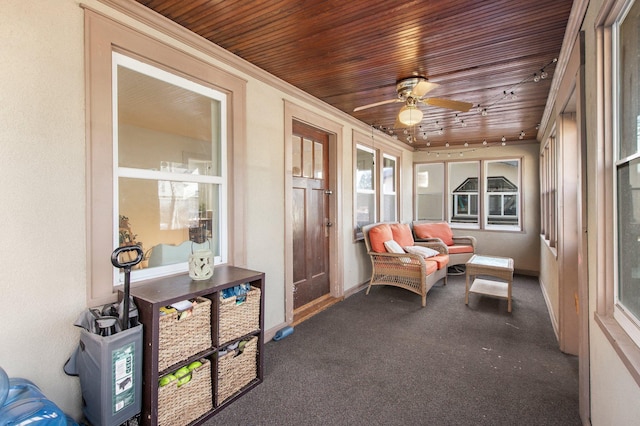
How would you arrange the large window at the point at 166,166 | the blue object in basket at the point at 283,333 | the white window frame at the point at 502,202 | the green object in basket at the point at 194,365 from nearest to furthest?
1. the green object in basket at the point at 194,365
2. the large window at the point at 166,166
3. the blue object in basket at the point at 283,333
4. the white window frame at the point at 502,202

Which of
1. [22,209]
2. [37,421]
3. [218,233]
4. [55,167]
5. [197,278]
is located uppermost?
[55,167]

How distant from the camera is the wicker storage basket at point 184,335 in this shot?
1.72 meters

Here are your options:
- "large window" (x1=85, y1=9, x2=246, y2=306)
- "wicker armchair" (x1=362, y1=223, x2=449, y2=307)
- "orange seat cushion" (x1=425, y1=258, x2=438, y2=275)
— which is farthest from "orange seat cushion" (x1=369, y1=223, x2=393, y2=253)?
"large window" (x1=85, y1=9, x2=246, y2=306)

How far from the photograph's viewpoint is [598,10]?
4.96 ft

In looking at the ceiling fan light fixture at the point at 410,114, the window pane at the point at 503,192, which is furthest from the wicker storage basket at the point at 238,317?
the window pane at the point at 503,192

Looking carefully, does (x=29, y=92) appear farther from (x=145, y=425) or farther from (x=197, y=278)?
(x=145, y=425)

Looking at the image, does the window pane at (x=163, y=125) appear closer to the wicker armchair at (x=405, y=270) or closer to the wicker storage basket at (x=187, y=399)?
the wicker storage basket at (x=187, y=399)

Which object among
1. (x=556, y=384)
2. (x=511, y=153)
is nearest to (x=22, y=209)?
(x=556, y=384)

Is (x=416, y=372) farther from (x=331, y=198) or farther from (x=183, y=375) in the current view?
(x=331, y=198)

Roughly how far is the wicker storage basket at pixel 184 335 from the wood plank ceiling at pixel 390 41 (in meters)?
1.89

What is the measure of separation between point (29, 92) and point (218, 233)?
1.44 metres

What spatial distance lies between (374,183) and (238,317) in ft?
12.1

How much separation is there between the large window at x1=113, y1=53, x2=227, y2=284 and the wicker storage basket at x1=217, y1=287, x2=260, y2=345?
51 cm

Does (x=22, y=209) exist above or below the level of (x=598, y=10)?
below
